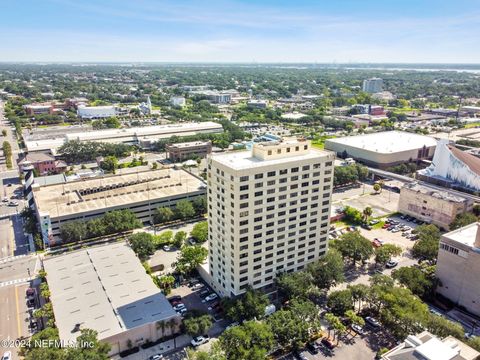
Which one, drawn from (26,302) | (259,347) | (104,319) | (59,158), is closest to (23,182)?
(59,158)

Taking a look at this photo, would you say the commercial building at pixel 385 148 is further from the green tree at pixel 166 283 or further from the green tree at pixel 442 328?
the green tree at pixel 166 283

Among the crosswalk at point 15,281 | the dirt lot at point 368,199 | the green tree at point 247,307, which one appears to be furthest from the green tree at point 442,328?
the crosswalk at point 15,281

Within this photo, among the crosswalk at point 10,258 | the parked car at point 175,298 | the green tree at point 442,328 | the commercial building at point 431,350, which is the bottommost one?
the crosswalk at point 10,258

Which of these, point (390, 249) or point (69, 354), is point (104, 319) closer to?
point (69, 354)

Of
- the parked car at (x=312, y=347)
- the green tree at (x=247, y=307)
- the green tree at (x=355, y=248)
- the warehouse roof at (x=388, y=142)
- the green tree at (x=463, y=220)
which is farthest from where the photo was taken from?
the warehouse roof at (x=388, y=142)

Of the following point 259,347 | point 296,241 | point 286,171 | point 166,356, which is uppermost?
point 286,171

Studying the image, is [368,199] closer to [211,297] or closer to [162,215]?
[162,215]

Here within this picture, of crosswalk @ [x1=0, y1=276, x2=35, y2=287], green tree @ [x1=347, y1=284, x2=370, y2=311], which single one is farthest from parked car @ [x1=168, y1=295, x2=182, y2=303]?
green tree @ [x1=347, y1=284, x2=370, y2=311]
